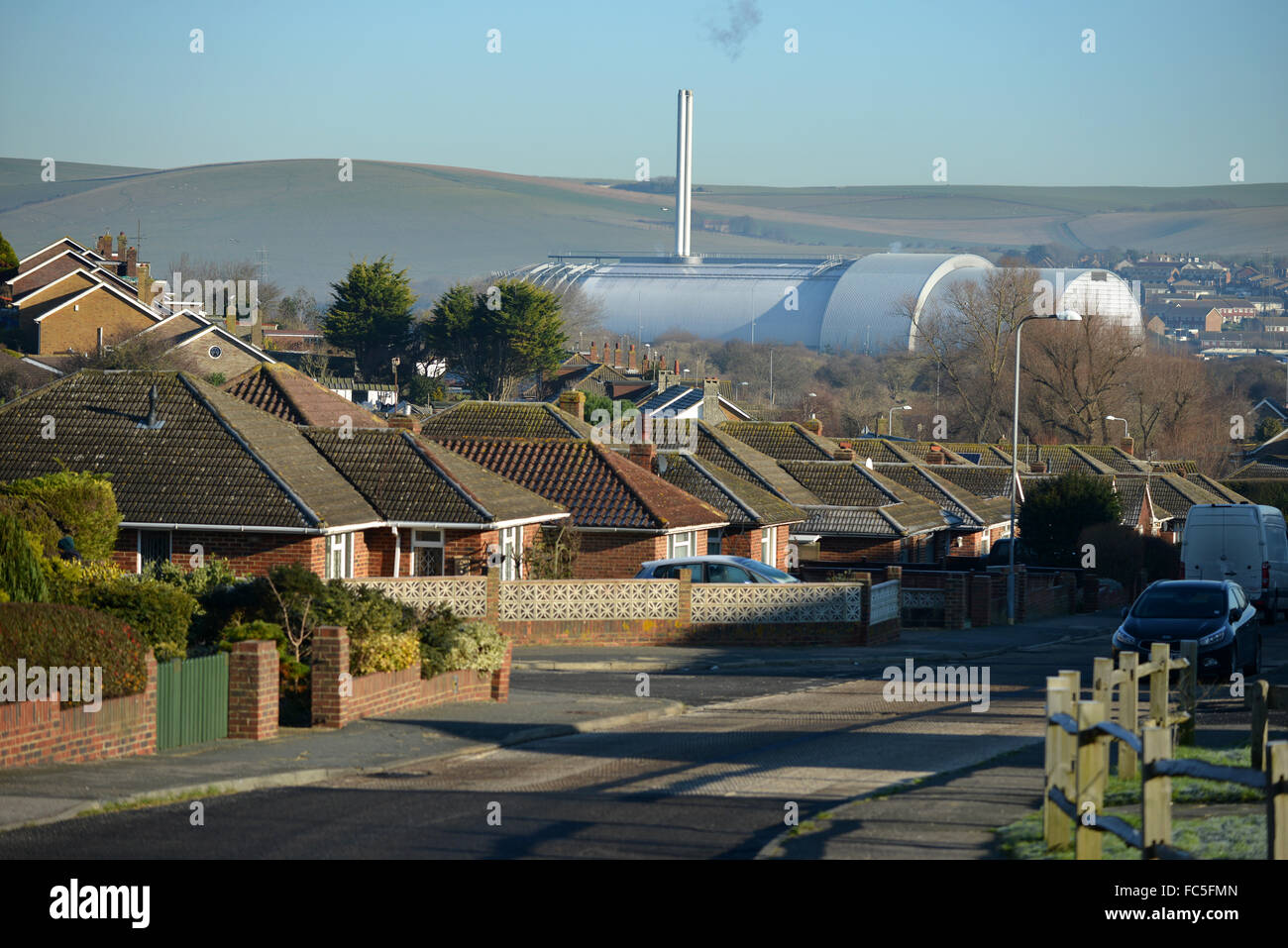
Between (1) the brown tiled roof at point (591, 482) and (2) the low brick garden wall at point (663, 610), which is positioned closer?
(2) the low brick garden wall at point (663, 610)

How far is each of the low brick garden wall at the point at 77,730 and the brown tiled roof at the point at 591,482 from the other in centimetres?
1930

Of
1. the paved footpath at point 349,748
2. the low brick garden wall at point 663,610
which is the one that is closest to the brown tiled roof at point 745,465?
the low brick garden wall at point 663,610

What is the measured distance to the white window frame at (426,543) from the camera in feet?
104

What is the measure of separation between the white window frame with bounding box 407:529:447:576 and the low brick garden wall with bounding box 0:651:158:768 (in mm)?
16182

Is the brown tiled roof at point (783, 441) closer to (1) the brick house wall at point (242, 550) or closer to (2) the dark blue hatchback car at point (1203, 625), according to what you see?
(1) the brick house wall at point (242, 550)

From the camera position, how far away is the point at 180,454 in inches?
1181

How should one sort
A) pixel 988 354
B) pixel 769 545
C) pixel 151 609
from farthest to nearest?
pixel 988 354 → pixel 769 545 → pixel 151 609

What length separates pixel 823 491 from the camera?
154 feet

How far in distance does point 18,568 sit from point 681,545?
20124 millimetres

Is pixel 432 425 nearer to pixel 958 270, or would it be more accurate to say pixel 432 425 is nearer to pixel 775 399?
pixel 775 399

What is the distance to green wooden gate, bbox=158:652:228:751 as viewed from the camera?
15.6 meters

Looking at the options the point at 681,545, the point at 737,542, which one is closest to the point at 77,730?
the point at 681,545

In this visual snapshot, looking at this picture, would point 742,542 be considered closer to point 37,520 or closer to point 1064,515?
point 1064,515

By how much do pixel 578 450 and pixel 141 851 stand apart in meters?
26.3
